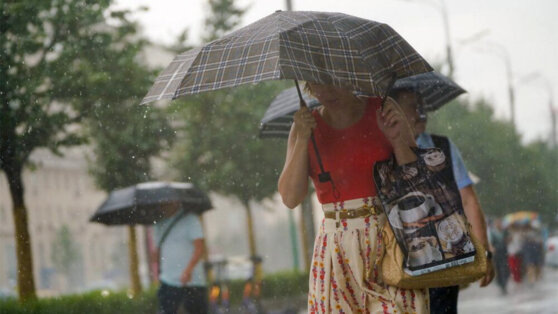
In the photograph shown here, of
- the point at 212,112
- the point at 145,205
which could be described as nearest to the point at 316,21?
the point at 145,205

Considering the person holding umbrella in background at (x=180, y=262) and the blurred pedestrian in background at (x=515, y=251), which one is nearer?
the person holding umbrella in background at (x=180, y=262)

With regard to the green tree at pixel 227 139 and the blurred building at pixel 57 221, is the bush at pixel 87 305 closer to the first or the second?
the blurred building at pixel 57 221

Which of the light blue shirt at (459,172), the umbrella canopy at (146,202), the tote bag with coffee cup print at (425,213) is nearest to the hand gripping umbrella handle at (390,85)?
the tote bag with coffee cup print at (425,213)

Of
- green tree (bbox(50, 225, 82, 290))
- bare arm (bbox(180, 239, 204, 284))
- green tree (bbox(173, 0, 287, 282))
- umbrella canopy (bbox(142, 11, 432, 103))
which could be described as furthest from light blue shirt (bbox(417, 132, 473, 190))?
green tree (bbox(50, 225, 82, 290))

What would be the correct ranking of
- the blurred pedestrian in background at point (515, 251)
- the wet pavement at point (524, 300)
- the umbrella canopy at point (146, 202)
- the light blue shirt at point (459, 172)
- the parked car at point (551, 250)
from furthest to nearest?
the wet pavement at point (524, 300)
the parked car at point (551, 250)
the blurred pedestrian in background at point (515, 251)
the umbrella canopy at point (146, 202)
the light blue shirt at point (459, 172)

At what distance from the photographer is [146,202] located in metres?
7.68

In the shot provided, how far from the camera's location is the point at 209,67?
11.9ft

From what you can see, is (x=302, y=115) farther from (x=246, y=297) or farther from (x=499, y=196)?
(x=246, y=297)

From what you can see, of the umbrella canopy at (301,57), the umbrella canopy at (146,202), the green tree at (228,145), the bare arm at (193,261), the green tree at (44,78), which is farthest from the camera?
the green tree at (228,145)

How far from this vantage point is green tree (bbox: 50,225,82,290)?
8.30 metres

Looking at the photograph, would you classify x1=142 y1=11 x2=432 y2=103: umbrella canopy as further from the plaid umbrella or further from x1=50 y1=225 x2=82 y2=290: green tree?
x1=50 y1=225 x2=82 y2=290: green tree

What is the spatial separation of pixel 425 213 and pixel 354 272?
0.36 meters

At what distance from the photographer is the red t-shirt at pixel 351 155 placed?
369 cm

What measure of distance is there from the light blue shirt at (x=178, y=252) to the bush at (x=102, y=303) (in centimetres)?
86
